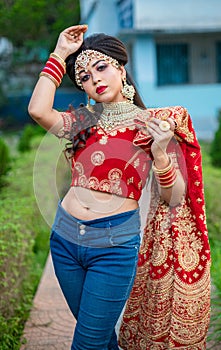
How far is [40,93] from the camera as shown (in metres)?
2.54

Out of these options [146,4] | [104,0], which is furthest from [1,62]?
[146,4]

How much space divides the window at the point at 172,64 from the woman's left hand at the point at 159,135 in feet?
42.3

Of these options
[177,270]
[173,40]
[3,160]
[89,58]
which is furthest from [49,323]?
[173,40]

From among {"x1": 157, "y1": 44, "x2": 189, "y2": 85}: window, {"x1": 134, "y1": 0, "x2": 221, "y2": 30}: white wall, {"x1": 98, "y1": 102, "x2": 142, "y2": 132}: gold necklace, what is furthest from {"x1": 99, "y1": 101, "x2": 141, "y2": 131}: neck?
{"x1": 157, "y1": 44, "x2": 189, "y2": 85}: window

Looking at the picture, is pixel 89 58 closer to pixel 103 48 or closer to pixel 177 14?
pixel 103 48

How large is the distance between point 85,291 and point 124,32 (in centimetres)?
Result: 1172

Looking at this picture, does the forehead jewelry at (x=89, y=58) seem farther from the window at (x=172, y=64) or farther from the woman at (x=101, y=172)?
the window at (x=172, y=64)

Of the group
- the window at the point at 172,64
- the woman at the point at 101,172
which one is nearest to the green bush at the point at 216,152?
the window at the point at 172,64

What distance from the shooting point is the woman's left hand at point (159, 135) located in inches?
97.7

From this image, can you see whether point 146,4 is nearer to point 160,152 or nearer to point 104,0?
point 104,0

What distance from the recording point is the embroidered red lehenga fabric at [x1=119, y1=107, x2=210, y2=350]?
9.34 ft

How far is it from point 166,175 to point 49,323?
221 cm

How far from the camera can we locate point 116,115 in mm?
2629

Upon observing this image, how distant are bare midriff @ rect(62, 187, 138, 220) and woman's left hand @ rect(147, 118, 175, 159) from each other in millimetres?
247
